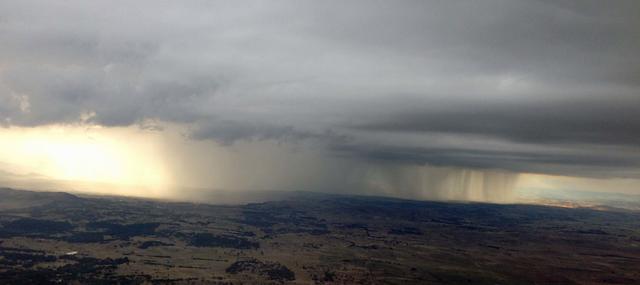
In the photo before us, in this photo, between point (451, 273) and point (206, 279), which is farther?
point (451, 273)

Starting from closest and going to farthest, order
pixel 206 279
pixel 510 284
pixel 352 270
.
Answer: pixel 206 279 → pixel 510 284 → pixel 352 270

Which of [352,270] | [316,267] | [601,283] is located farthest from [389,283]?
[601,283]

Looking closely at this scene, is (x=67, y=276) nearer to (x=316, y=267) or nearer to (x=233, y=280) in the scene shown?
(x=233, y=280)

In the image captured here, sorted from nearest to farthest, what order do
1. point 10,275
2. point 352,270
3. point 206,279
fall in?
point 10,275, point 206,279, point 352,270

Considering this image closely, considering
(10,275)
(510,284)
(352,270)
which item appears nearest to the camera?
(10,275)

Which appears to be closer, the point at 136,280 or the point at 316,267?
the point at 136,280

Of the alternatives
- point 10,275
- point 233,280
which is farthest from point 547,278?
point 10,275

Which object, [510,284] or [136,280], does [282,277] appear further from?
[510,284]

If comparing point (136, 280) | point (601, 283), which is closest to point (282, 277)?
point (136, 280)
